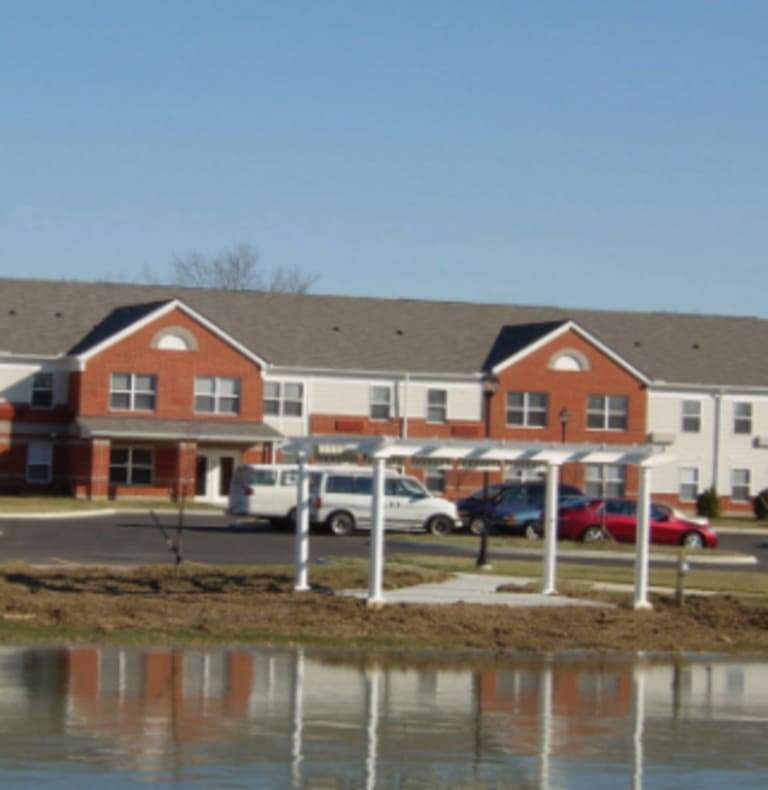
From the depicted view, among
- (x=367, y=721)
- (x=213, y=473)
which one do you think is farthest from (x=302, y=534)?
(x=213, y=473)

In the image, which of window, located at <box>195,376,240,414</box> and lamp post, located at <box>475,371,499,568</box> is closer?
lamp post, located at <box>475,371,499,568</box>

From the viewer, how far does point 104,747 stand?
1315cm

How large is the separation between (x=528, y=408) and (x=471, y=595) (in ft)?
123

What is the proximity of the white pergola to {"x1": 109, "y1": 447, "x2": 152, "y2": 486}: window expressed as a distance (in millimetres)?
33169

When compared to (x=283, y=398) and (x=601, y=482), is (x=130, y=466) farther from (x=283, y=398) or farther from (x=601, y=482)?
(x=601, y=482)

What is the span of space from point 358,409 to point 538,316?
10.0 meters

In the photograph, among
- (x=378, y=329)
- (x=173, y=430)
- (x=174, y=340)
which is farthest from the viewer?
(x=378, y=329)

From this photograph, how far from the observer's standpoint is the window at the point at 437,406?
63000 millimetres

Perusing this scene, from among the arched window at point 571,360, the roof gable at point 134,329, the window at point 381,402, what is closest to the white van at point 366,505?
the roof gable at point 134,329

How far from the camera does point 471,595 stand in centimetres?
2570

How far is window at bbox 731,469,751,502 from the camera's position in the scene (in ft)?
217

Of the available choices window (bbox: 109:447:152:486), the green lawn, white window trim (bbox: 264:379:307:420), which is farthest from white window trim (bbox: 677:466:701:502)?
window (bbox: 109:447:152:486)

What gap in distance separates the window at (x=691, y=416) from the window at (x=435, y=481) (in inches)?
403

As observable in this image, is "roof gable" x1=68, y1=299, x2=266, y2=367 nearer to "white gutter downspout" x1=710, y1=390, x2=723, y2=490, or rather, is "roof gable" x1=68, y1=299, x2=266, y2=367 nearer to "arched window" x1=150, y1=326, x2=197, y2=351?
"arched window" x1=150, y1=326, x2=197, y2=351
